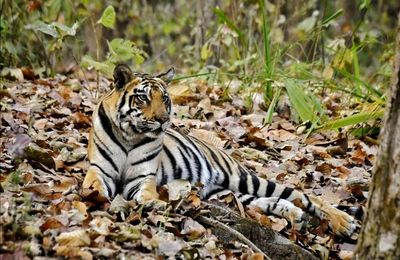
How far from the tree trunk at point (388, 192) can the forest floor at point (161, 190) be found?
91 centimetres

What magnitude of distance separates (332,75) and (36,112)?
3236 millimetres

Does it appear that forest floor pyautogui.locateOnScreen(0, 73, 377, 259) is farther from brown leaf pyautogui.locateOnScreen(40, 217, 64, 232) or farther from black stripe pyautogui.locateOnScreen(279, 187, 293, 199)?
black stripe pyautogui.locateOnScreen(279, 187, 293, 199)

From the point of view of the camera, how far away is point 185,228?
4465 mm

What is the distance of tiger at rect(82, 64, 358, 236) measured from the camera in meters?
4.98

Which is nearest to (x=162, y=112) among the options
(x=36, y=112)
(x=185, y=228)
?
(x=185, y=228)

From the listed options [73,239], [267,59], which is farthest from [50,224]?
[267,59]

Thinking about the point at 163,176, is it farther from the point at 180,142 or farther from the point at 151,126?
the point at 151,126

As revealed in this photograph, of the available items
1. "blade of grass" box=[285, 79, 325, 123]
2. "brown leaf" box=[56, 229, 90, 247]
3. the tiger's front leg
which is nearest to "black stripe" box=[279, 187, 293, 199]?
the tiger's front leg

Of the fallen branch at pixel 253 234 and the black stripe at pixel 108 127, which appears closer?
the fallen branch at pixel 253 234

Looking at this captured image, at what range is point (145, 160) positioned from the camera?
5.18 metres

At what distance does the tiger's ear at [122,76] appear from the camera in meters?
5.05

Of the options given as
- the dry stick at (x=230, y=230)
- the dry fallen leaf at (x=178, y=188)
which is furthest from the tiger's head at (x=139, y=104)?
the dry stick at (x=230, y=230)

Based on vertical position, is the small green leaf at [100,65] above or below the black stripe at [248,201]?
above

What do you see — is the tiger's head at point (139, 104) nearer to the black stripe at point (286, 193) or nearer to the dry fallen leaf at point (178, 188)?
the dry fallen leaf at point (178, 188)
